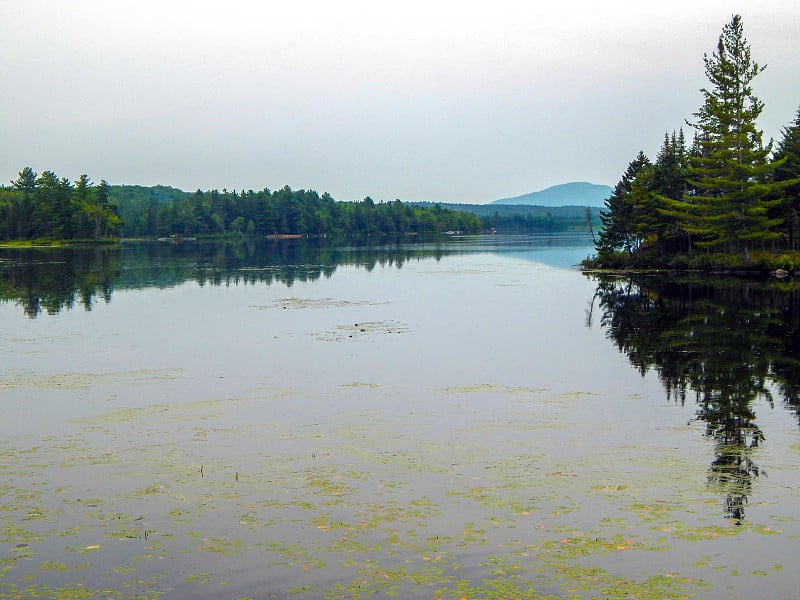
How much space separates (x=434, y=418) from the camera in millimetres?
19844

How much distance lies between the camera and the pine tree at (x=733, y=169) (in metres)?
70.3

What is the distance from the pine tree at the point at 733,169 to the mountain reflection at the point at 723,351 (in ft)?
49.1

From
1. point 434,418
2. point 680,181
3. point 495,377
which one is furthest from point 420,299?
point 680,181

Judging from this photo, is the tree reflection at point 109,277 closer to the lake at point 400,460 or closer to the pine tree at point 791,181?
the lake at point 400,460

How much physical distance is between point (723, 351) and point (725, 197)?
4577cm

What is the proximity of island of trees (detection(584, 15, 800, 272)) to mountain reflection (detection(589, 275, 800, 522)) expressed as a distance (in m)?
15.1

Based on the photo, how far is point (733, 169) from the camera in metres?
71.2

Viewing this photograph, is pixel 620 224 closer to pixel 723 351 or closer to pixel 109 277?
pixel 109 277

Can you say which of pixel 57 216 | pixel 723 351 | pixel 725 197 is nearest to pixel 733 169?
pixel 725 197

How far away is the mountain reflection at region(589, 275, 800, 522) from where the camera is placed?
16994 millimetres

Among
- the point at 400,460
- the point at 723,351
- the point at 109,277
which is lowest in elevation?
the point at 400,460

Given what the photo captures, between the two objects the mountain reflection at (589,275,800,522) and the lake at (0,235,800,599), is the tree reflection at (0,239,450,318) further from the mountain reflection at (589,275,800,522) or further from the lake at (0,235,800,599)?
the mountain reflection at (589,275,800,522)

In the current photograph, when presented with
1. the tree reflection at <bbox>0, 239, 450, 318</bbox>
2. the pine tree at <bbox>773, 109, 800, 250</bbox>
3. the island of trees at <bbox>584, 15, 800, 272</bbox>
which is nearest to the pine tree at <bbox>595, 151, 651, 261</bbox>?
the island of trees at <bbox>584, 15, 800, 272</bbox>

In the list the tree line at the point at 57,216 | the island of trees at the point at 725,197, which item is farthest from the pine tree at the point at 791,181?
the tree line at the point at 57,216
